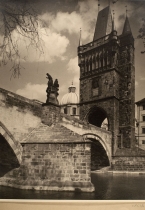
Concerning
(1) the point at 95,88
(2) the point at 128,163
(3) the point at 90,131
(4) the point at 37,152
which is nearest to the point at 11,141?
(4) the point at 37,152

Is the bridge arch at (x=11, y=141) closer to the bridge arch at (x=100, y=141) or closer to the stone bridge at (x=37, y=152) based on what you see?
the stone bridge at (x=37, y=152)

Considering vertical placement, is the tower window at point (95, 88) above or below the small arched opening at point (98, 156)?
above

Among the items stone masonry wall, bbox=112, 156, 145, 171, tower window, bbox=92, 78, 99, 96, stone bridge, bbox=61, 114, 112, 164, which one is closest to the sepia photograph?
stone bridge, bbox=61, 114, 112, 164

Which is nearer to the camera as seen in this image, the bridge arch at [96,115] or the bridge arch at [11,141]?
the bridge arch at [11,141]

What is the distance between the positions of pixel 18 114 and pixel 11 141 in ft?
2.25

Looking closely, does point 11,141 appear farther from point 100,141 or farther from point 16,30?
point 100,141

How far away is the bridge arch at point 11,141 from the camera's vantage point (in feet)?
19.3

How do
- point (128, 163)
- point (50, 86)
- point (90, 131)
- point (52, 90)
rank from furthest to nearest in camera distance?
1. point (128, 163)
2. point (90, 131)
3. point (52, 90)
4. point (50, 86)

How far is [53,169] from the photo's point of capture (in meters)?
5.69

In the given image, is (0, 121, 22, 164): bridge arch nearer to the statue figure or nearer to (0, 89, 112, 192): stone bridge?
(0, 89, 112, 192): stone bridge

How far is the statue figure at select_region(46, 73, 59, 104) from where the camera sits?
5.50m

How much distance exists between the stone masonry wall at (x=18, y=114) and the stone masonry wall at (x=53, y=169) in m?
0.45

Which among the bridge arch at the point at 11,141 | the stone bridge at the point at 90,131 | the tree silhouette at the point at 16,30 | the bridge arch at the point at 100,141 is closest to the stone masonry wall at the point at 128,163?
the bridge arch at the point at 100,141

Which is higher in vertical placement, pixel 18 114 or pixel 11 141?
pixel 18 114
